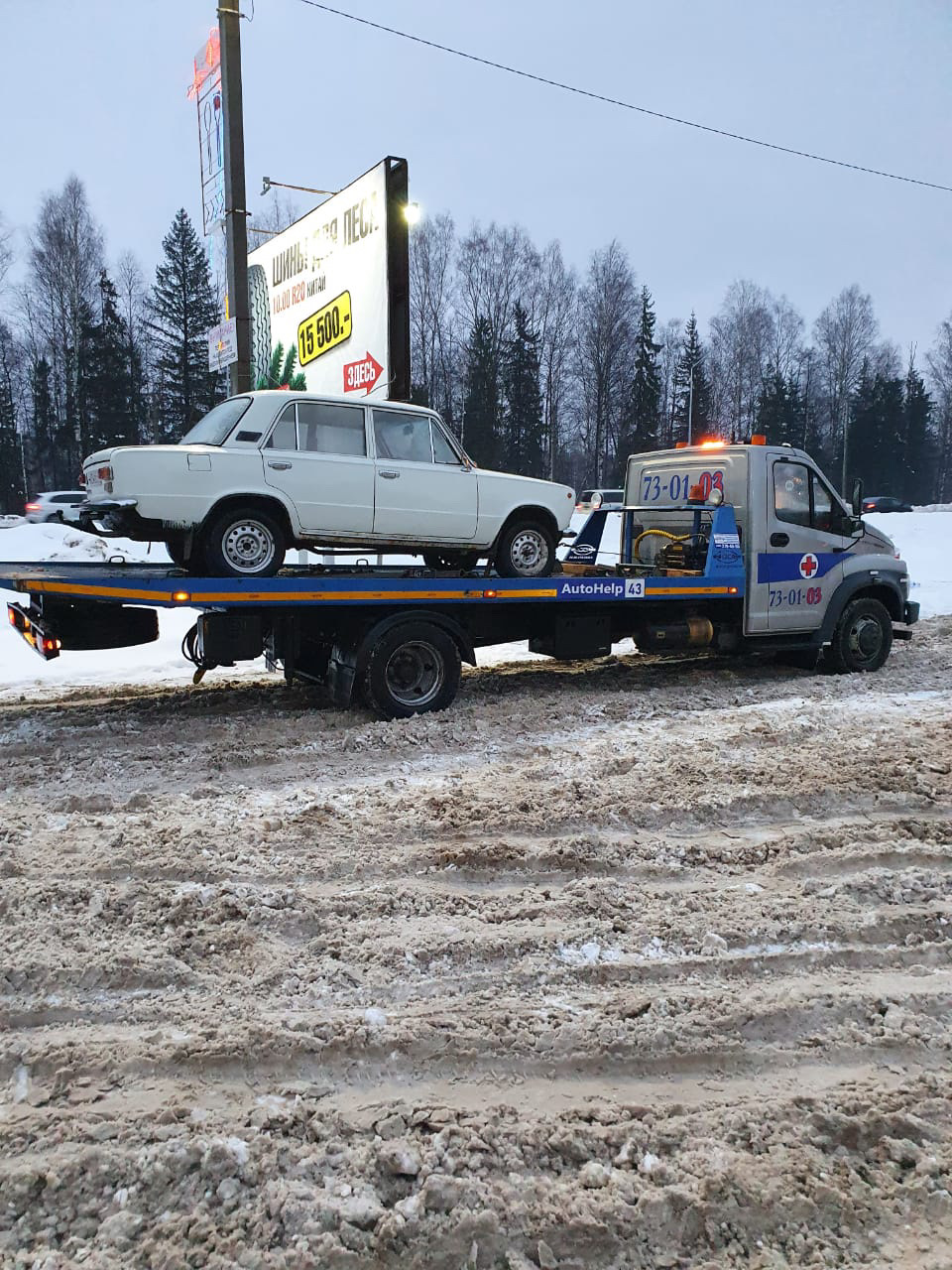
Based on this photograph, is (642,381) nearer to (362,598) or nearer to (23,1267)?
(362,598)

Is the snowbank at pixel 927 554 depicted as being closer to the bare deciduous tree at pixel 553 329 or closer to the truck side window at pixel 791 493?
the truck side window at pixel 791 493

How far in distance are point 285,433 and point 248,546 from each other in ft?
3.12

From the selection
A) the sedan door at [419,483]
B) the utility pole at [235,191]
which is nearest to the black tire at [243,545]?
the sedan door at [419,483]

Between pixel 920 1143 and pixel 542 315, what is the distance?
5295cm

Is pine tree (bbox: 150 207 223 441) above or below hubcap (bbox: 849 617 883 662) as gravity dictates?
above

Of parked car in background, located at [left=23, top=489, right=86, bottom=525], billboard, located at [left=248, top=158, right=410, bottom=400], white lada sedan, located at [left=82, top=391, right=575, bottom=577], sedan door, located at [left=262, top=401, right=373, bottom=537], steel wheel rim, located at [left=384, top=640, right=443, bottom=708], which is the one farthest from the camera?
parked car in background, located at [left=23, top=489, right=86, bottom=525]

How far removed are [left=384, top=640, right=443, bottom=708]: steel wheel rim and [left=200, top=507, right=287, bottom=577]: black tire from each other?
1.25 meters

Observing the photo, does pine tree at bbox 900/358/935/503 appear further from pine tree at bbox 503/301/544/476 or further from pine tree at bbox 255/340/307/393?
pine tree at bbox 255/340/307/393

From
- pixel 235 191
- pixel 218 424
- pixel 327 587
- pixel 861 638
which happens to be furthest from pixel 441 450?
pixel 235 191

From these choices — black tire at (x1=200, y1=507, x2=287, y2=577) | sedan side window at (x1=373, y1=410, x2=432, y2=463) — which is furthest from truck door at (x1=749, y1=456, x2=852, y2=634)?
black tire at (x1=200, y1=507, x2=287, y2=577)

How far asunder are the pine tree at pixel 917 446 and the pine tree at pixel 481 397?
38346 millimetres

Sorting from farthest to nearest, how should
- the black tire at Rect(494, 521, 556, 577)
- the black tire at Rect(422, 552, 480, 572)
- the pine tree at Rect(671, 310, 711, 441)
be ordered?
1. the pine tree at Rect(671, 310, 711, 441)
2. the black tire at Rect(422, 552, 480, 572)
3. the black tire at Rect(494, 521, 556, 577)

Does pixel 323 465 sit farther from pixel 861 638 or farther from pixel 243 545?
pixel 861 638

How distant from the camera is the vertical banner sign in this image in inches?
423
